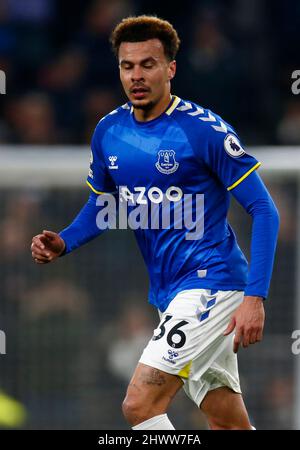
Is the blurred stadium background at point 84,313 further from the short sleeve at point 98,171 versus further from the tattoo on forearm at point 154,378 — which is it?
the tattoo on forearm at point 154,378

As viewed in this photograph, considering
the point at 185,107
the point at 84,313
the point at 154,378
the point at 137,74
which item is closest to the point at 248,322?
the point at 154,378

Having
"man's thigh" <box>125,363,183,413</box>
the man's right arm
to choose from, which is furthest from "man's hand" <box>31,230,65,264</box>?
"man's thigh" <box>125,363,183,413</box>

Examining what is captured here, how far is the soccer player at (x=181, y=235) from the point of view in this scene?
193 inches

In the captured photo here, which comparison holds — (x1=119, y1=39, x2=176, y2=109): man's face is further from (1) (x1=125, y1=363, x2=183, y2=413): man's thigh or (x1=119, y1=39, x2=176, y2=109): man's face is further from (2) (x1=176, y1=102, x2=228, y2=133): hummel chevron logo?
(1) (x1=125, y1=363, x2=183, y2=413): man's thigh

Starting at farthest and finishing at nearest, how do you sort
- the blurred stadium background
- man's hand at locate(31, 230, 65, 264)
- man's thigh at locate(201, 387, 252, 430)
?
the blurred stadium background → man's thigh at locate(201, 387, 252, 430) → man's hand at locate(31, 230, 65, 264)

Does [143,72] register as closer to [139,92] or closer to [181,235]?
[139,92]

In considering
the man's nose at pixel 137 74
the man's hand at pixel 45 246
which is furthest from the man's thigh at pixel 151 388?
the man's nose at pixel 137 74

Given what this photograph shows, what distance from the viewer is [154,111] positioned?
5195 millimetres

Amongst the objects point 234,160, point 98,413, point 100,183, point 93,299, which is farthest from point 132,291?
point 234,160

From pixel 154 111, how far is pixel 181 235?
22.3 inches

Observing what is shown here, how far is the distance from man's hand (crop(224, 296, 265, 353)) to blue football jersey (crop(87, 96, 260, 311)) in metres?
0.33

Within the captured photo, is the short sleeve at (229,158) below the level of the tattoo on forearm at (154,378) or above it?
above

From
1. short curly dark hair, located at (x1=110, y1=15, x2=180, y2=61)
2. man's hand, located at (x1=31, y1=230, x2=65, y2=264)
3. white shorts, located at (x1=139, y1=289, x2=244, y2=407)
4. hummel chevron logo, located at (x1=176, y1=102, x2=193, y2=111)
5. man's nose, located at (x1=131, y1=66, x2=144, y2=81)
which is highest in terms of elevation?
short curly dark hair, located at (x1=110, y1=15, x2=180, y2=61)

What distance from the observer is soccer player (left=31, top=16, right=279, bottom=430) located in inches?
193
